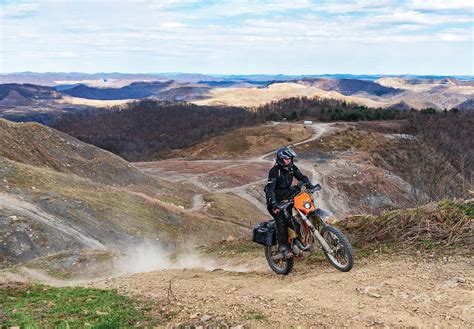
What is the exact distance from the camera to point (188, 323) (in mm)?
8312

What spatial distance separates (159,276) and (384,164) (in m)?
86.3

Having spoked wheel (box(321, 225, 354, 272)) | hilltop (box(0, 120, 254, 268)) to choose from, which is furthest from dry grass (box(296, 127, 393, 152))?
spoked wheel (box(321, 225, 354, 272))

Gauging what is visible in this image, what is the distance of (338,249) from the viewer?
413 inches

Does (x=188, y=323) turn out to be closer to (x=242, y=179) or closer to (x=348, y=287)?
(x=348, y=287)

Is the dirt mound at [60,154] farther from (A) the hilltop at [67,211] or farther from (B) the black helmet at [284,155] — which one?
(B) the black helmet at [284,155]

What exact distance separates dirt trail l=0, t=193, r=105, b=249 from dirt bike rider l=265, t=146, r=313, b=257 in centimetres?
1856

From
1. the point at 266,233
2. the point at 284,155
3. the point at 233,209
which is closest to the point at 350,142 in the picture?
the point at 233,209

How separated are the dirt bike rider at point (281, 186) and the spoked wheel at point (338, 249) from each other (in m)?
1.04

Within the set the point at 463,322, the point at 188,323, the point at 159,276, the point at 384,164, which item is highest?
the point at 463,322

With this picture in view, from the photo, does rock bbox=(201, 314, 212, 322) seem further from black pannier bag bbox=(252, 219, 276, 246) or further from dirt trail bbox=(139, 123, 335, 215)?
dirt trail bbox=(139, 123, 335, 215)

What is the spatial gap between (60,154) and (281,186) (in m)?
44.9

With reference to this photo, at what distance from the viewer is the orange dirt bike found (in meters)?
10.4

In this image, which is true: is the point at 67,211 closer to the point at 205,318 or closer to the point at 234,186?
the point at 205,318

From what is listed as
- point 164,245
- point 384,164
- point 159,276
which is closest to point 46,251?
point 164,245
